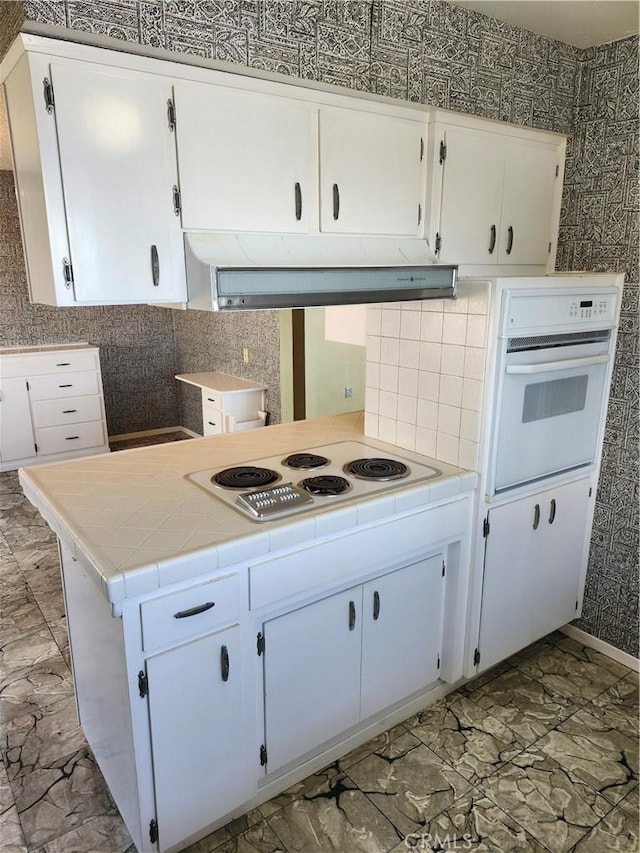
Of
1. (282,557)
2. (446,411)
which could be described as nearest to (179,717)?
(282,557)

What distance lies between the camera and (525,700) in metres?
2.43

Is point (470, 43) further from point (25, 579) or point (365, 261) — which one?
point (25, 579)

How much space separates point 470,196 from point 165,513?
5.13ft

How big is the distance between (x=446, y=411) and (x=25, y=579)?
2537mm

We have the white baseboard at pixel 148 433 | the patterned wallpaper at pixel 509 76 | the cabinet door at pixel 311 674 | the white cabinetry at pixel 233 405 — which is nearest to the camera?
the patterned wallpaper at pixel 509 76

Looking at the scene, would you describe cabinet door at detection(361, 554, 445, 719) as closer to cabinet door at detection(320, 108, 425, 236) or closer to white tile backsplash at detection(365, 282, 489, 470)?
white tile backsplash at detection(365, 282, 489, 470)

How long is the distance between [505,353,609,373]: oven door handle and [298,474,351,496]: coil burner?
70cm

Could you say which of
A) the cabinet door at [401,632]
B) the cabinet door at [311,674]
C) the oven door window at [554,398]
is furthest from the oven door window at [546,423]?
the cabinet door at [311,674]

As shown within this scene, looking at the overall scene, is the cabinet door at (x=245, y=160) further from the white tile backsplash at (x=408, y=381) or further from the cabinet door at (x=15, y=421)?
the cabinet door at (x=15, y=421)

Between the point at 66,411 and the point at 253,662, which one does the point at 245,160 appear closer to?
the point at 253,662

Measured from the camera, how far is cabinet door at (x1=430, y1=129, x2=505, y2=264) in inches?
85.6

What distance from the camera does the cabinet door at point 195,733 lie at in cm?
158

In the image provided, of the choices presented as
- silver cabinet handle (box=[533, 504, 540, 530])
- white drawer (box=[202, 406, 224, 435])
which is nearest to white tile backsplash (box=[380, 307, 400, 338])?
silver cabinet handle (box=[533, 504, 540, 530])

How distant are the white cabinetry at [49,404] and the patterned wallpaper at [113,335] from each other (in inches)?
11.0
